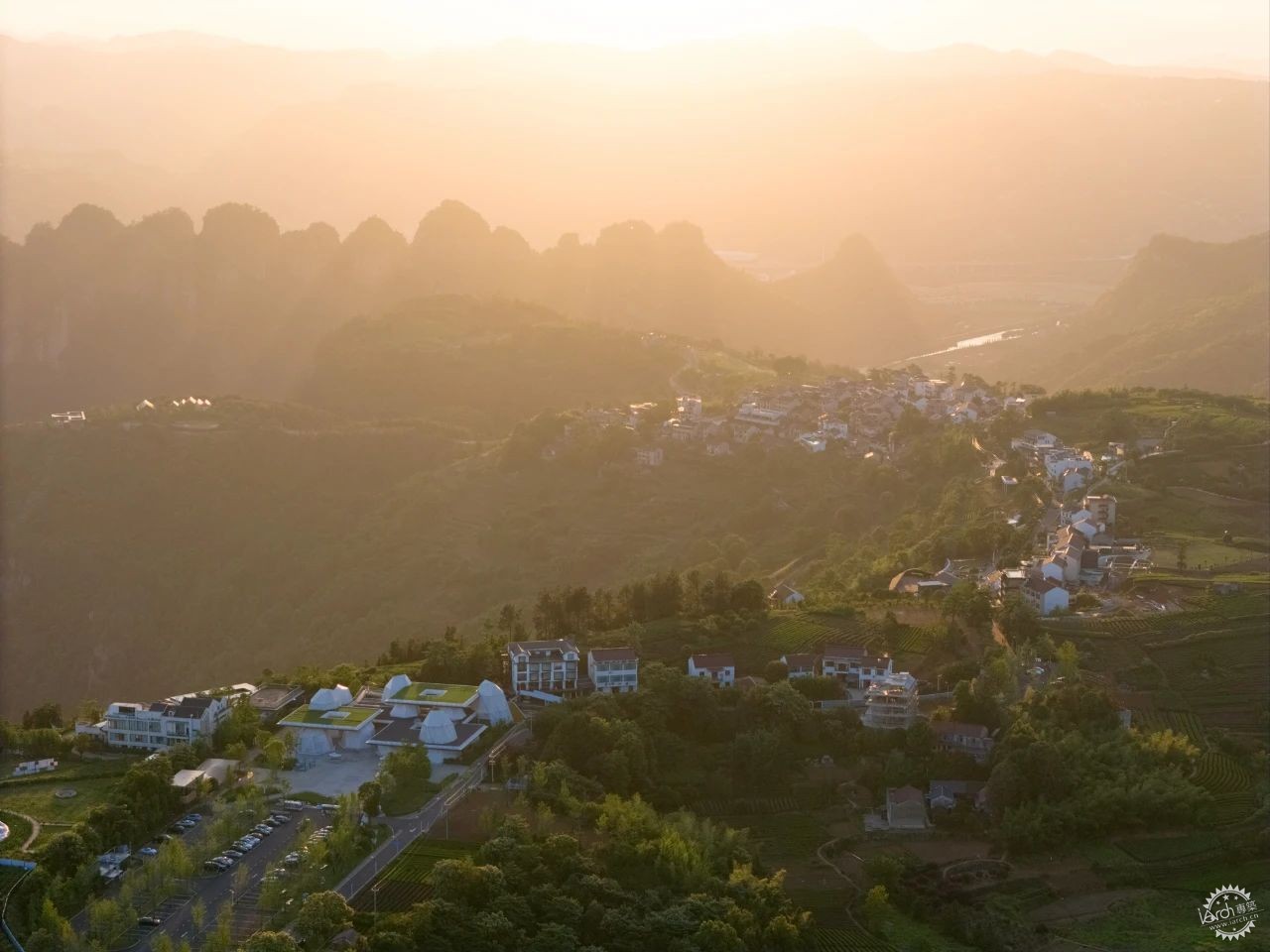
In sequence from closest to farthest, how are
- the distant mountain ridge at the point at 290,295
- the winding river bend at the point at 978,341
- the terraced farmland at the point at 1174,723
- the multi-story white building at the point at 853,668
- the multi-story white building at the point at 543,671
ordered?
the terraced farmland at the point at 1174,723
the multi-story white building at the point at 543,671
the multi-story white building at the point at 853,668
the distant mountain ridge at the point at 290,295
the winding river bend at the point at 978,341

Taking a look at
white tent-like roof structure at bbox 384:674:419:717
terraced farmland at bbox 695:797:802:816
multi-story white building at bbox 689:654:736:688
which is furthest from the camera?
→ multi-story white building at bbox 689:654:736:688

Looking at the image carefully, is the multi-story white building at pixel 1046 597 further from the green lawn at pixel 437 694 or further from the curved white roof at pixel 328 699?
the curved white roof at pixel 328 699

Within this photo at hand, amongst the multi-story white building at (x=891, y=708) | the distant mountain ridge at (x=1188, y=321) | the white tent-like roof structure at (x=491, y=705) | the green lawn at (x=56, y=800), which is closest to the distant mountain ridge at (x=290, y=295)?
the distant mountain ridge at (x=1188, y=321)

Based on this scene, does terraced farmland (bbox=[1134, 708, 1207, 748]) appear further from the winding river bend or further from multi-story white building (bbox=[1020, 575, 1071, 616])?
the winding river bend

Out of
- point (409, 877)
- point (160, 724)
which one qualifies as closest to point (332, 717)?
point (160, 724)

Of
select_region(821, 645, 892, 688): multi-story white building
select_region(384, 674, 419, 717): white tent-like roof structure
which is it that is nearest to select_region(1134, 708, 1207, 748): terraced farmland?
select_region(821, 645, 892, 688): multi-story white building

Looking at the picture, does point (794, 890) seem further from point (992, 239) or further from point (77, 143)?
point (77, 143)
